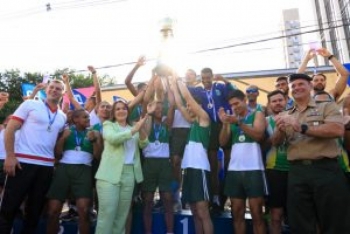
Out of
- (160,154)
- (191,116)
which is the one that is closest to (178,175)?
(160,154)

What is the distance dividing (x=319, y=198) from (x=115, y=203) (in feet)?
7.30

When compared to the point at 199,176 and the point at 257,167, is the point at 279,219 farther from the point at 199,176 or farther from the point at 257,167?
the point at 199,176

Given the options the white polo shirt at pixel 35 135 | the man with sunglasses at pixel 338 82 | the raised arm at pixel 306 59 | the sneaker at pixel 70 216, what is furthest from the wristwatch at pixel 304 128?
the sneaker at pixel 70 216

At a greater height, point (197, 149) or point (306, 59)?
point (306, 59)

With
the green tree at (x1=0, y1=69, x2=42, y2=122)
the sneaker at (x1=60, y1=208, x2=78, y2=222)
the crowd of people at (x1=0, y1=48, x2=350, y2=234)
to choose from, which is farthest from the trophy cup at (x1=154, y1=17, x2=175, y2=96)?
the green tree at (x1=0, y1=69, x2=42, y2=122)

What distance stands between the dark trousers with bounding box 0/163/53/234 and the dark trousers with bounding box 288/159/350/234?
9.46 ft

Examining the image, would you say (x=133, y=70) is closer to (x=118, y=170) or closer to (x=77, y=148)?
(x=77, y=148)

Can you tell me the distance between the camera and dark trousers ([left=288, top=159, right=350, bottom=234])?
2889 mm

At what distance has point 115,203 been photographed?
3805 millimetres

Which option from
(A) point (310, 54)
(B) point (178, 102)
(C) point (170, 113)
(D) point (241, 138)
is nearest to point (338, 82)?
(A) point (310, 54)

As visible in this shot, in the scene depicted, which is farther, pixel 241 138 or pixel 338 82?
pixel 338 82

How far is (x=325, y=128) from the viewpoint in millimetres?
2908

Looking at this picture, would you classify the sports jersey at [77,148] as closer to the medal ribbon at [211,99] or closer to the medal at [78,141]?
the medal at [78,141]

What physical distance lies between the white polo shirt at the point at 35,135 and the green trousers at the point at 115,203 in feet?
2.59
